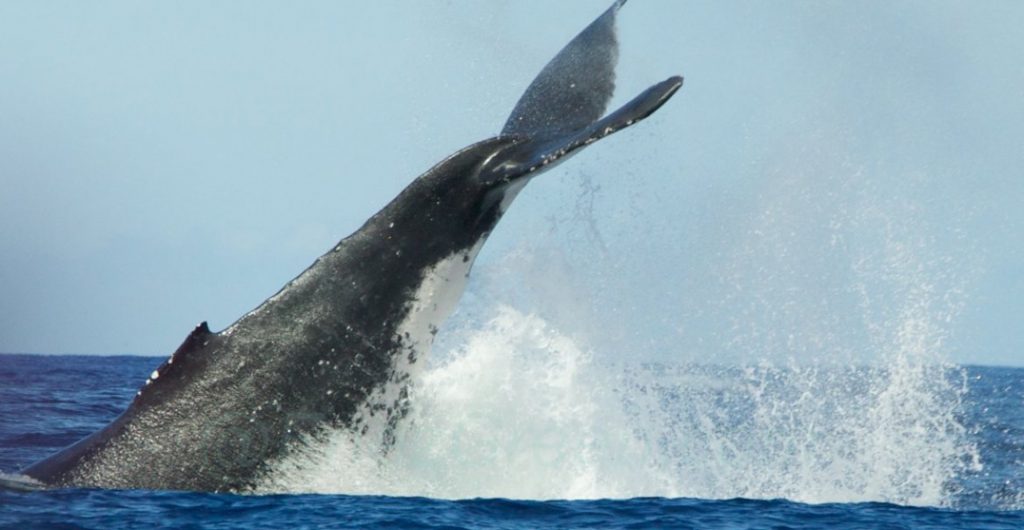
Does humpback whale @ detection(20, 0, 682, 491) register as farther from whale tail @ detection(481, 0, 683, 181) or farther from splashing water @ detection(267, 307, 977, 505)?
splashing water @ detection(267, 307, 977, 505)

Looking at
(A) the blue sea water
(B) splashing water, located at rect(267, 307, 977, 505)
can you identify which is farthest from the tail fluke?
(A) the blue sea water

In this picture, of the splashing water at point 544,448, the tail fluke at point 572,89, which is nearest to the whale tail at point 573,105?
the tail fluke at point 572,89

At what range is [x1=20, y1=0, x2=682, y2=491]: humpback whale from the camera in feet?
24.7

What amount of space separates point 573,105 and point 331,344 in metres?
Result: 2.16

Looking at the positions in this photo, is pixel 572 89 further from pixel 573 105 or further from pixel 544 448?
pixel 544 448

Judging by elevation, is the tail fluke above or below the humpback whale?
above

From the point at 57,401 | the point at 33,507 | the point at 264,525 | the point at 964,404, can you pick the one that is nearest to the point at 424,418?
the point at 264,525

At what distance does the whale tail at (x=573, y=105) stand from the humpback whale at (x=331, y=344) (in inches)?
1.0

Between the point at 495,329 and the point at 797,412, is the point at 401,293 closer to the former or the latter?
the point at 495,329

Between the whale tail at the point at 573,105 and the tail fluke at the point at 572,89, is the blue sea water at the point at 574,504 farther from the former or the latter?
the tail fluke at the point at 572,89

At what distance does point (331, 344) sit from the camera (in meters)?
7.52

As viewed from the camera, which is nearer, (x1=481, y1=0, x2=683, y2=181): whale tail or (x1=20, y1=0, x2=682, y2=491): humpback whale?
(x1=481, y1=0, x2=683, y2=181): whale tail

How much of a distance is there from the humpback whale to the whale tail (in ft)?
0.08

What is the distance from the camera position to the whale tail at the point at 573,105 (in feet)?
24.0
